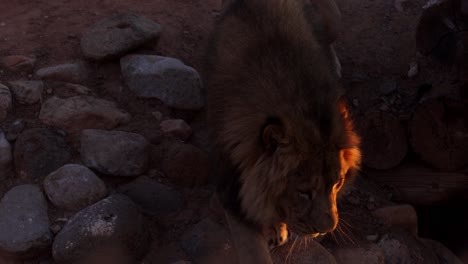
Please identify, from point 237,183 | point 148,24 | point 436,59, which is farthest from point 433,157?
point 148,24

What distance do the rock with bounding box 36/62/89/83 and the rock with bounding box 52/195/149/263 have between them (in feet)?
4.34

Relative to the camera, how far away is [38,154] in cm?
403

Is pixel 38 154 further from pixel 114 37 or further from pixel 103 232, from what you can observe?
pixel 114 37

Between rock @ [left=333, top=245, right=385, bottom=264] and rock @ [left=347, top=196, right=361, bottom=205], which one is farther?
rock @ [left=347, top=196, right=361, bottom=205]

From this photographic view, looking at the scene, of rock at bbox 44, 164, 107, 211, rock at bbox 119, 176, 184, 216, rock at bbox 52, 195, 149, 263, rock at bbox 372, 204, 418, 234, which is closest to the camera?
rock at bbox 52, 195, 149, 263

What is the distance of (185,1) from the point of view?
6.11 meters

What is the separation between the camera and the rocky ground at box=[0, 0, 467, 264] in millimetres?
3684

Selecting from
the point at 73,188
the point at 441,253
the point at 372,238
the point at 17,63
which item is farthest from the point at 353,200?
the point at 17,63

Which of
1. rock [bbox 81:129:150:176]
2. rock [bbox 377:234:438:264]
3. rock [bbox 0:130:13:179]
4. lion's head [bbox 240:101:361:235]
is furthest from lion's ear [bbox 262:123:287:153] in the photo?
rock [bbox 0:130:13:179]

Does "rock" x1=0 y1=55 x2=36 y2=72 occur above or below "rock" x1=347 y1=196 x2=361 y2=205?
above

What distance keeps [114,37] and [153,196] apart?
152cm

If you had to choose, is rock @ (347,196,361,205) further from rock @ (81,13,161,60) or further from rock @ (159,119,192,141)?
rock @ (81,13,161,60)

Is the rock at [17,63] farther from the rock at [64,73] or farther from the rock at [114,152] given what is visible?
the rock at [114,152]

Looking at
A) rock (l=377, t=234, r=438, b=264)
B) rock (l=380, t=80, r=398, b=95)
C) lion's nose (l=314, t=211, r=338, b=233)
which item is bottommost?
rock (l=377, t=234, r=438, b=264)
